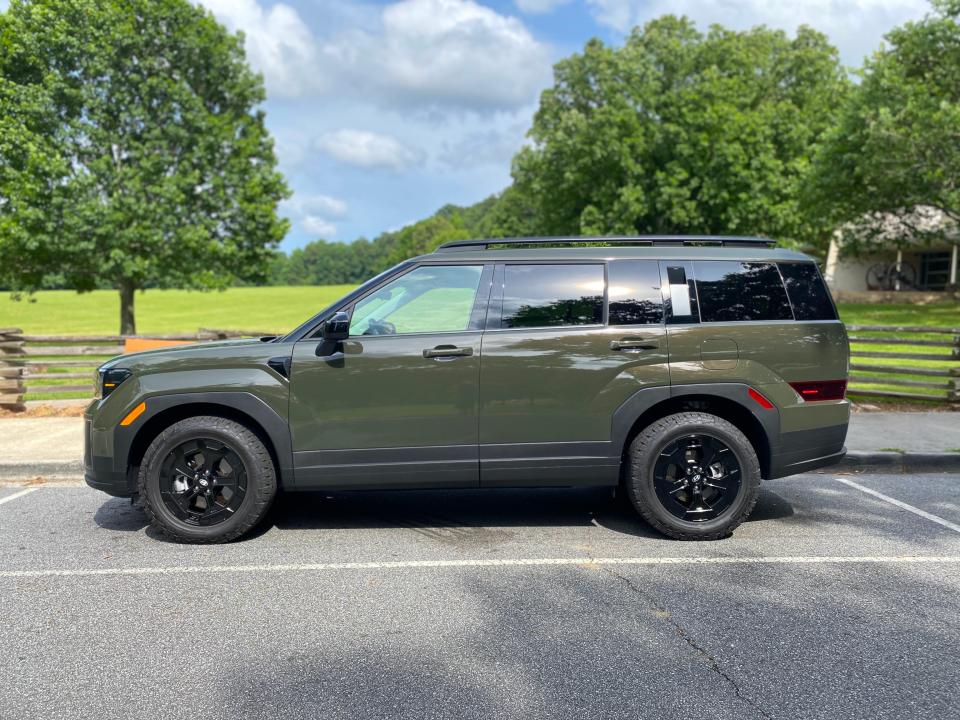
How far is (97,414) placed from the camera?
4891 mm

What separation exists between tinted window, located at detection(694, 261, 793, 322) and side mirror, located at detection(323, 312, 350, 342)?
240cm

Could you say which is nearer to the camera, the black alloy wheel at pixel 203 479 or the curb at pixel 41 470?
the black alloy wheel at pixel 203 479

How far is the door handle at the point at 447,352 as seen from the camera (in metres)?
4.80

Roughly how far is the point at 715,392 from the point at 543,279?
138 cm

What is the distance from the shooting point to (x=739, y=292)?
504 centimetres

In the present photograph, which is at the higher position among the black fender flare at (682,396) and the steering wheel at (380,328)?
the steering wheel at (380,328)

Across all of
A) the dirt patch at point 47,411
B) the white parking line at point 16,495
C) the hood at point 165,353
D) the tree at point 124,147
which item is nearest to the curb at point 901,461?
the hood at point 165,353

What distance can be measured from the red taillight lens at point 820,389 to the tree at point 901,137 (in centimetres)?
2096

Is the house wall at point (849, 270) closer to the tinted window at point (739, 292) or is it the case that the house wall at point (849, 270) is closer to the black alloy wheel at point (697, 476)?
the tinted window at point (739, 292)

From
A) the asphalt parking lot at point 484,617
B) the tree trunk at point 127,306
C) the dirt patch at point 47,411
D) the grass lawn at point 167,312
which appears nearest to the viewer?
the asphalt parking lot at point 484,617

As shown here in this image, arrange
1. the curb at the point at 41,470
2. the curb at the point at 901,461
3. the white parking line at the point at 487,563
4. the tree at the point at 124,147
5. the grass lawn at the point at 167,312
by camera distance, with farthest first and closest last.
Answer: the grass lawn at the point at 167,312 → the tree at the point at 124,147 → the curb at the point at 901,461 → the curb at the point at 41,470 → the white parking line at the point at 487,563

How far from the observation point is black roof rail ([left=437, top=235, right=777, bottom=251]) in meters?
5.12

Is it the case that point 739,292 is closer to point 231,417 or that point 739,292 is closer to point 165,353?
point 231,417

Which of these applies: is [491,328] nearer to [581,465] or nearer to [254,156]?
[581,465]
